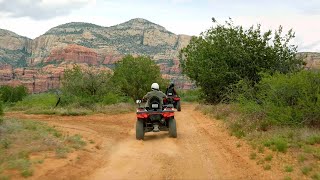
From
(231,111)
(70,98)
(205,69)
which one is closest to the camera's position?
(231,111)

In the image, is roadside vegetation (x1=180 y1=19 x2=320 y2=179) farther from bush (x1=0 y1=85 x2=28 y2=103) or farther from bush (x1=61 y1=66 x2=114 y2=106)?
bush (x1=0 y1=85 x2=28 y2=103)

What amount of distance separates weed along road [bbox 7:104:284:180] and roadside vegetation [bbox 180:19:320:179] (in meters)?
0.67

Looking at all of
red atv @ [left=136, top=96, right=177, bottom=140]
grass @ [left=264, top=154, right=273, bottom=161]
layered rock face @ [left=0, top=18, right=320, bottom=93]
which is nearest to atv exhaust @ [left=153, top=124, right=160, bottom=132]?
red atv @ [left=136, top=96, right=177, bottom=140]

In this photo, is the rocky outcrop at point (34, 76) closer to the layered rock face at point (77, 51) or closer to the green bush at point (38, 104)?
the layered rock face at point (77, 51)

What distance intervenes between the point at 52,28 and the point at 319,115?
412 ft

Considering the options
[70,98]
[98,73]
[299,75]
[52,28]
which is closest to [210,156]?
[299,75]

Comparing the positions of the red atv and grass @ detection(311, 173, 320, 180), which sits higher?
the red atv

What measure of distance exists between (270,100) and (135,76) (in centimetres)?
2614

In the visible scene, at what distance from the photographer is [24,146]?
1116cm

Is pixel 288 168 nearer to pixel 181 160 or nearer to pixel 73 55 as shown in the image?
pixel 181 160

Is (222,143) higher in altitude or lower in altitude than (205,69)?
lower

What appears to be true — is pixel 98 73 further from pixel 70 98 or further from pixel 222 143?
pixel 222 143

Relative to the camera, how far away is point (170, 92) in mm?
30125

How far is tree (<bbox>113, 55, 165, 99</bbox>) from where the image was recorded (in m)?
40.3
